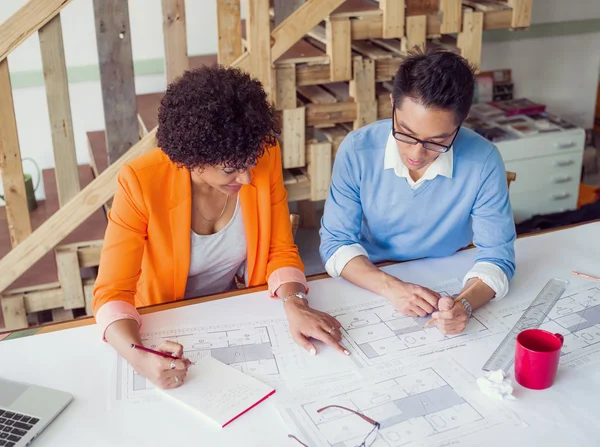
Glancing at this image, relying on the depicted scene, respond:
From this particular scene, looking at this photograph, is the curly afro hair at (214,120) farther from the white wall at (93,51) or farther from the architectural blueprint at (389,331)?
the white wall at (93,51)

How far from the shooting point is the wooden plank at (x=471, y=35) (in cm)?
285

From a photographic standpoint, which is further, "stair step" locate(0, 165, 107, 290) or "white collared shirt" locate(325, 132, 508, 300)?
"stair step" locate(0, 165, 107, 290)

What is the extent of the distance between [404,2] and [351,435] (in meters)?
1.99

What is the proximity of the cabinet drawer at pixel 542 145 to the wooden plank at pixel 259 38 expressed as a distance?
1.56 metres

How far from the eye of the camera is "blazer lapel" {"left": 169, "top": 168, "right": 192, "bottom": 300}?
5.57ft

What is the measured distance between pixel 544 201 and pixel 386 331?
2.62m

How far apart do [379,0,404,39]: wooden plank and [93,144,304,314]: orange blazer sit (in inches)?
45.0

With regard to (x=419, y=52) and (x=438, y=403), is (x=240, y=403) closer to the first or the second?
(x=438, y=403)

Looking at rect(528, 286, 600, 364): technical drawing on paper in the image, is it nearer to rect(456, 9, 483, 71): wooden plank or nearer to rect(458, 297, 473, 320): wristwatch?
rect(458, 297, 473, 320): wristwatch

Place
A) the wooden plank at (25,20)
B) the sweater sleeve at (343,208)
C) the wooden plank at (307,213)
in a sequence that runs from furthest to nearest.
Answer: the wooden plank at (307,213), the wooden plank at (25,20), the sweater sleeve at (343,208)

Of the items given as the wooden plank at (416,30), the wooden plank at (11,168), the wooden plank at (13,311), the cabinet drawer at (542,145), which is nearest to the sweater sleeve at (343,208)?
the wooden plank at (416,30)

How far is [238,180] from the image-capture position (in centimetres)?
163

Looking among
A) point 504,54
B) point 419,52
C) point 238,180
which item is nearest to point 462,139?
point 419,52

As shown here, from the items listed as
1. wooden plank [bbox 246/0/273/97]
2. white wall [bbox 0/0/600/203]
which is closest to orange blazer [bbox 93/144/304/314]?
wooden plank [bbox 246/0/273/97]
